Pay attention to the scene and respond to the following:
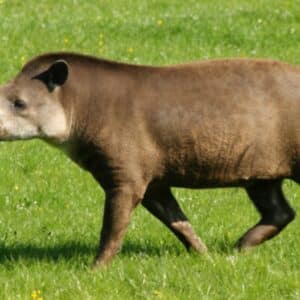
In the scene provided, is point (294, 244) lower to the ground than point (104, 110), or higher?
lower

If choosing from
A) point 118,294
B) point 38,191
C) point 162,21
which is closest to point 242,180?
point 118,294

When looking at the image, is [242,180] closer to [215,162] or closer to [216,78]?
[215,162]

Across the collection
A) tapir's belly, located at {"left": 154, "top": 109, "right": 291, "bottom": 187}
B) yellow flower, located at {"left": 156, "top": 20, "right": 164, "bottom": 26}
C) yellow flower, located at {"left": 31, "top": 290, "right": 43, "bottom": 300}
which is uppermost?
tapir's belly, located at {"left": 154, "top": 109, "right": 291, "bottom": 187}

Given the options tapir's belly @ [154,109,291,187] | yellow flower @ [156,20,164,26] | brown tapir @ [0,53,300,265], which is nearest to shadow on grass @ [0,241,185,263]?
brown tapir @ [0,53,300,265]

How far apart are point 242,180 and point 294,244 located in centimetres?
91

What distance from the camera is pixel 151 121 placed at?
27.9ft

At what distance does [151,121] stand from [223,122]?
54cm

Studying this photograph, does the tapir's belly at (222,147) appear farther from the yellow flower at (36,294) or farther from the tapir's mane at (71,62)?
the yellow flower at (36,294)

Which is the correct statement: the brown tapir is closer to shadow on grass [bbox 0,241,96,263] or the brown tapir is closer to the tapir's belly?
the tapir's belly

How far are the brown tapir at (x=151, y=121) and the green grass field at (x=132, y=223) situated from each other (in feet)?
1.76

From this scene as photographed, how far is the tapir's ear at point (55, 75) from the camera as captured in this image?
27.5 ft

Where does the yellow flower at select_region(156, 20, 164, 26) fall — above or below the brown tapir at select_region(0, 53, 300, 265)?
below

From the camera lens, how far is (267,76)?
862cm

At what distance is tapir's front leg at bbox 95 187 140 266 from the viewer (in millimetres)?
8414
